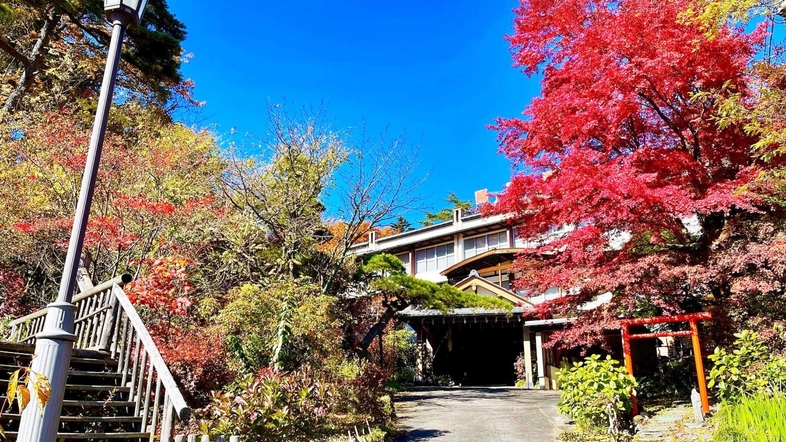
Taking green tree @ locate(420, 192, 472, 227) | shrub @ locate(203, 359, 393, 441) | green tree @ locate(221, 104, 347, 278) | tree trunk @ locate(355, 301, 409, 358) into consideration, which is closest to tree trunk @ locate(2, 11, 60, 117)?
green tree @ locate(221, 104, 347, 278)

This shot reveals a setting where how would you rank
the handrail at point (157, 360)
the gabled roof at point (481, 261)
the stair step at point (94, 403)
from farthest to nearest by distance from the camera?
the gabled roof at point (481, 261) → the stair step at point (94, 403) → the handrail at point (157, 360)

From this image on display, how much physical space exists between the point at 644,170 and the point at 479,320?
12.3m

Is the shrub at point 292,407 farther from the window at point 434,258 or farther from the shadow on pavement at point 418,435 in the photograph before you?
the window at point 434,258

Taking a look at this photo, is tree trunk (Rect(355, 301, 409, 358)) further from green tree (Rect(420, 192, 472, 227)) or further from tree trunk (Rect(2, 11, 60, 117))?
green tree (Rect(420, 192, 472, 227))

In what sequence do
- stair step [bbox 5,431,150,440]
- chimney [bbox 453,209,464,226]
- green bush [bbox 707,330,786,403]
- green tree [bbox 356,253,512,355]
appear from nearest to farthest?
stair step [bbox 5,431,150,440] → green bush [bbox 707,330,786,403] → green tree [bbox 356,253,512,355] → chimney [bbox 453,209,464,226]

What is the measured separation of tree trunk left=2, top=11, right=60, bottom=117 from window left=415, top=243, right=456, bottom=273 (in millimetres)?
20248

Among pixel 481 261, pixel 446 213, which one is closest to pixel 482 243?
pixel 481 261

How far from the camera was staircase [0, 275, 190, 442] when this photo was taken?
5043 mm

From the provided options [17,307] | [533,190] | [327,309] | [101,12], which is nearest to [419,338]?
[327,309]

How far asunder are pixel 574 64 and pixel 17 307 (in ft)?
41.0

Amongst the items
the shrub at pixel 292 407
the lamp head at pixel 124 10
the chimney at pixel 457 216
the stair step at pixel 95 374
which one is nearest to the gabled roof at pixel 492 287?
the chimney at pixel 457 216

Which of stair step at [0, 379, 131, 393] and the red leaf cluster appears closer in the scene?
stair step at [0, 379, 131, 393]

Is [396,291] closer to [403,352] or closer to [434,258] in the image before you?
[403,352]

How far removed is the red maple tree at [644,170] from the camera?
8242 mm
